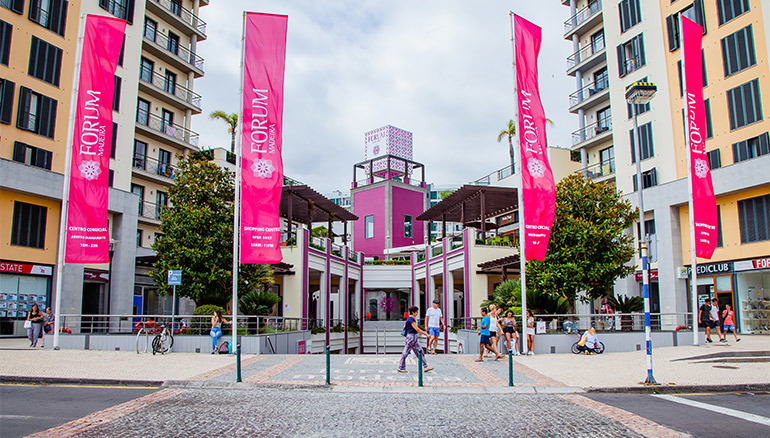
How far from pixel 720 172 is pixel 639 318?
9.77 m

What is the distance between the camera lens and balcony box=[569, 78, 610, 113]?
39.3m

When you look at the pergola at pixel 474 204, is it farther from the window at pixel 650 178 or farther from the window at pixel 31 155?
the window at pixel 31 155

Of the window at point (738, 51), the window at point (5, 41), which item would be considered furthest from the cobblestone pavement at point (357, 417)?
the window at point (738, 51)

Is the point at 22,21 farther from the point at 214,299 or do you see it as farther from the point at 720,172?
the point at 720,172

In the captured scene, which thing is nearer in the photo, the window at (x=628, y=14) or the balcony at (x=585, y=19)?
the window at (x=628, y=14)

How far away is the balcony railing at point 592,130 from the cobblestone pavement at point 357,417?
108 feet

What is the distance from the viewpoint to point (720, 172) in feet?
86.3

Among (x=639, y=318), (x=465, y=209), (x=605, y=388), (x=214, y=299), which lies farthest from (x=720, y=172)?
(x=214, y=299)

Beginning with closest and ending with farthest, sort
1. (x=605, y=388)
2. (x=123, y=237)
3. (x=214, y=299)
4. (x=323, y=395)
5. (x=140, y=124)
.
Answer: (x=323, y=395), (x=605, y=388), (x=214, y=299), (x=123, y=237), (x=140, y=124)

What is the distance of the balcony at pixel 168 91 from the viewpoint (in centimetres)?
3881

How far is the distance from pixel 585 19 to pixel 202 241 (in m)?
32.8

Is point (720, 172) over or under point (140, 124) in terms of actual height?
under

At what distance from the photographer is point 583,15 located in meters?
41.7

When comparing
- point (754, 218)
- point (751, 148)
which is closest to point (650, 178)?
point (751, 148)
